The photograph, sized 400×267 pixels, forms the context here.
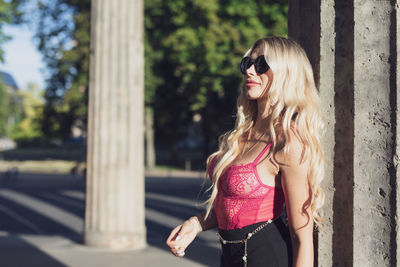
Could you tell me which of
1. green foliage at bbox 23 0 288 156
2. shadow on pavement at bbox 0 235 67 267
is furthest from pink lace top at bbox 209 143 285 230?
green foliage at bbox 23 0 288 156

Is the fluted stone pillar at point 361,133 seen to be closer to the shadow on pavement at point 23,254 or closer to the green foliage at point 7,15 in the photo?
the shadow on pavement at point 23,254

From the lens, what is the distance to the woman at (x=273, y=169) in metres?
1.86

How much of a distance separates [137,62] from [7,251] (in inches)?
117

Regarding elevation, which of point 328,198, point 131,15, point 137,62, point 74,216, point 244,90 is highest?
point 131,15

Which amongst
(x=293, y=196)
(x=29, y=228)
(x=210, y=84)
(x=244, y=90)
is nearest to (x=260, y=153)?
(x=293, y=196)

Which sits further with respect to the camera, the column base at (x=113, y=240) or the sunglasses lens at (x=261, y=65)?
the column base at (x=113, y=240)

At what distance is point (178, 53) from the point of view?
22562 mm

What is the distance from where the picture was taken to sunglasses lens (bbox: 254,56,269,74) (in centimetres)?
203

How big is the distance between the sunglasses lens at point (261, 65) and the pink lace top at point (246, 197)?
0.99ft

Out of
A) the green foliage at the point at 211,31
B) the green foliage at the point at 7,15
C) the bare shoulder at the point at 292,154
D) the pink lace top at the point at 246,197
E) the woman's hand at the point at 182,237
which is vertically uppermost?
the green foliage at the point at 211,31

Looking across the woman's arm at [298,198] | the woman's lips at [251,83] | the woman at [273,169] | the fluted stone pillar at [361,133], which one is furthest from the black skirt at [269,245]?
the woman's lips at [251,83]

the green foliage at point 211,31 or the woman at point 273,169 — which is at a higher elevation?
the green foliage at point 211,31

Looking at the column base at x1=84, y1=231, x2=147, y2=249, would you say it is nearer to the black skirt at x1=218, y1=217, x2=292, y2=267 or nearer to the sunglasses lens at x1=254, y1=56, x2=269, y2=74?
the black skirt at x1=218, y1=217, x2=292, y2=267

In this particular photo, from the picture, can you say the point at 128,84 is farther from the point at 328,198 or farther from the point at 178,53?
the point at 178,53
